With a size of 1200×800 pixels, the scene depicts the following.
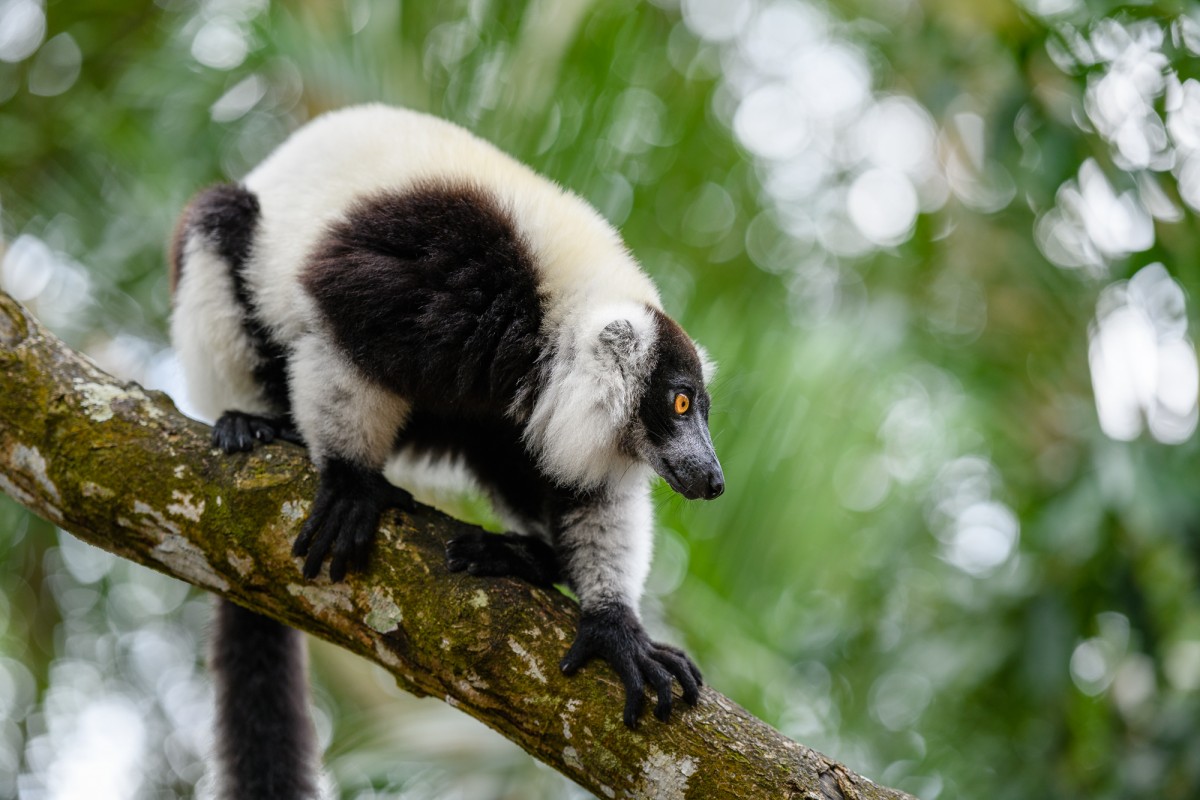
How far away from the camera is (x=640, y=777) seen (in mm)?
2469

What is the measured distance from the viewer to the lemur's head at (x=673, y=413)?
3172 millimetres

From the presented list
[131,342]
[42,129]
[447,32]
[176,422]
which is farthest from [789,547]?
[42,129]

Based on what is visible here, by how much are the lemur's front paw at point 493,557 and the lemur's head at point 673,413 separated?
500 millimetres

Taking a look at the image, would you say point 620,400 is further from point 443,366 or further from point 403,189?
point 403,189

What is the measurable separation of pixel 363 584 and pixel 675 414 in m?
1.09

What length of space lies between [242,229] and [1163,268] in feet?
12.7

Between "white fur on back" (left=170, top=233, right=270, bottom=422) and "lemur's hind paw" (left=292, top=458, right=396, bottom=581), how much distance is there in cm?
98

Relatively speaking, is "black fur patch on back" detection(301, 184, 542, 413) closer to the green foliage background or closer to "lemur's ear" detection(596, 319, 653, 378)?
"lemur's ear" detection(596, 319, 653, 378)

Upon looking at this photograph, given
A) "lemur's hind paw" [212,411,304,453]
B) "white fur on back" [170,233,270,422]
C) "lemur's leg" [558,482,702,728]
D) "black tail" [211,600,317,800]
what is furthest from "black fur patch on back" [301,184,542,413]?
"black tail" [211,600,317,800]

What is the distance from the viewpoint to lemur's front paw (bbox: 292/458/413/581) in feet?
9.07

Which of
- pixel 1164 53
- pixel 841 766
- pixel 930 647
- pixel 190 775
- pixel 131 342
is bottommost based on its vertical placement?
pixel 190 775

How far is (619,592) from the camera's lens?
313 cm

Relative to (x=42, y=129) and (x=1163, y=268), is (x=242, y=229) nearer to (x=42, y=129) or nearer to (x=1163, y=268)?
(x=42, y=129)

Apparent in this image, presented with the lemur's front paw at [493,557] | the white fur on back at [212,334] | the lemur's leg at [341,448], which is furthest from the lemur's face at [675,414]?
the white fur on back at [212,334]
